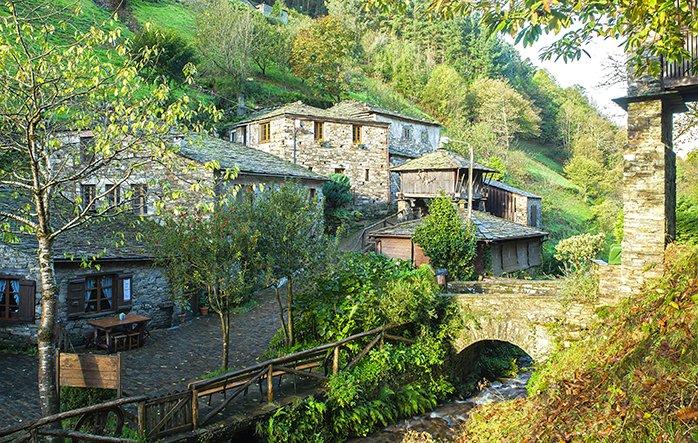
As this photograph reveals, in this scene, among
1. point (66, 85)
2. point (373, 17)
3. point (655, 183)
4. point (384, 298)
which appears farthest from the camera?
point (373, 17)

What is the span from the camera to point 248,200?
12078 mm

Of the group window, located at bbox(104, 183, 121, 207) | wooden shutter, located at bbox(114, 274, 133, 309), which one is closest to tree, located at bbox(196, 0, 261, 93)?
window, located at bbox(104, 183, 121, 207)

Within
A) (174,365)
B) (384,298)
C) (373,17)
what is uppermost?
(373,17)

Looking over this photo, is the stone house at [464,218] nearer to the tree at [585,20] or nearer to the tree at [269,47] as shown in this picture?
the tree at [585,20]

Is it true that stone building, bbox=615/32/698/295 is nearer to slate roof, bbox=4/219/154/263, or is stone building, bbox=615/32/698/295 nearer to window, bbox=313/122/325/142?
slate roof, bbox=4/219/154/263

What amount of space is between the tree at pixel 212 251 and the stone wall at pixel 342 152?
61.8 feet

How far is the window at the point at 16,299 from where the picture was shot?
588 inches

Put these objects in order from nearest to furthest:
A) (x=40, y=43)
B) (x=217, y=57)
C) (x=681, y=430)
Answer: (x=681, y=430), (x=40, y=43), (x=217, y=57)

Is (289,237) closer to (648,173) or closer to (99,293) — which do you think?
(648,173)

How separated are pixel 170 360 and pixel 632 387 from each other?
12.3m

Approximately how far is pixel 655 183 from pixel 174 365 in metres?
13.0

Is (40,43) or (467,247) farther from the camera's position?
(467,247)

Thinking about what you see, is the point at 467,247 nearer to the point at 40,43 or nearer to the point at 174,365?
the point at 174,365

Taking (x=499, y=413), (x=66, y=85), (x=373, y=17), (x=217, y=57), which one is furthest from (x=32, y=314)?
(x=373, y=17)
